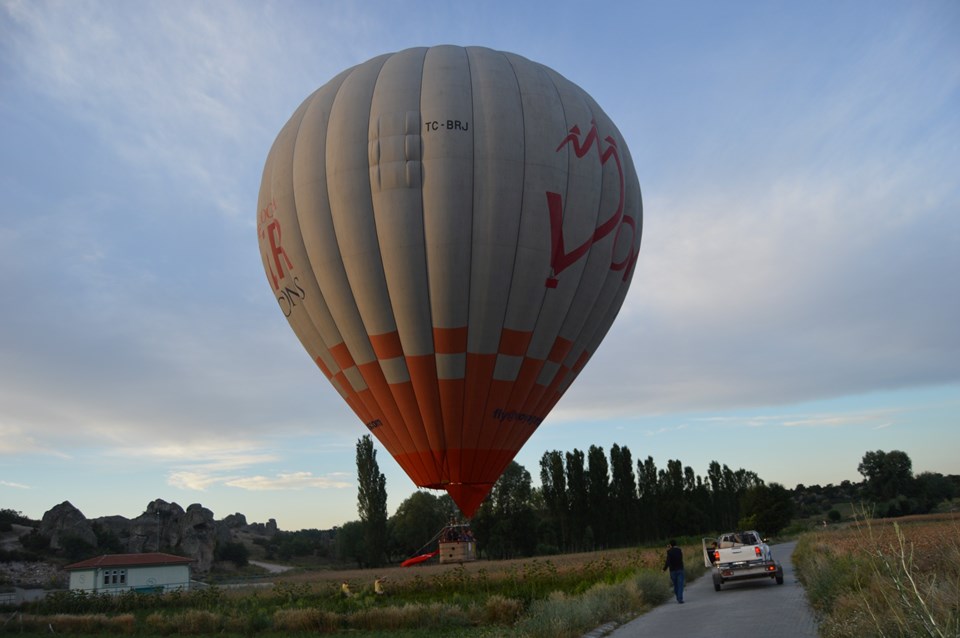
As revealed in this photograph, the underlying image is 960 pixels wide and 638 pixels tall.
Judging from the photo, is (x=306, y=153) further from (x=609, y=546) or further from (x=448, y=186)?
(x=609, y=546)

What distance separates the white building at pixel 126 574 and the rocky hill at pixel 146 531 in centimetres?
3336

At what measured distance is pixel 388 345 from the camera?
18.2 m

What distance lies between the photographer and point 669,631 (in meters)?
11.7

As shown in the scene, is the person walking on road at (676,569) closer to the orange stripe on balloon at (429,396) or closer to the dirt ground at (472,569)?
the orange stripe on balloon at (429,396)

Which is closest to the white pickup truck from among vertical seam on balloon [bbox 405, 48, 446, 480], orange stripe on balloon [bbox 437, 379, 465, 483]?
orange stripe on balloon [bbox 437, 379, 465, 483]

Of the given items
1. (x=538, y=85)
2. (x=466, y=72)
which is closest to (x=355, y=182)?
(x=466, y=72)

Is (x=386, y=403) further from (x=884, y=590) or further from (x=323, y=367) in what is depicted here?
(x=884, y=590)

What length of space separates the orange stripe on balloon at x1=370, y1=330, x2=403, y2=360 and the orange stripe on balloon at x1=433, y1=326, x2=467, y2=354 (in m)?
0.98

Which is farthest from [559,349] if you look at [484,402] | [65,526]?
[65,526]

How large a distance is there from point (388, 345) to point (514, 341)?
10.1 feet

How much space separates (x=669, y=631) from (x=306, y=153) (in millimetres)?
13898

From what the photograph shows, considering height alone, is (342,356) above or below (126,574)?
above

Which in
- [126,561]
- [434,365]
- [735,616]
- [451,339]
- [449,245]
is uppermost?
[449,245]

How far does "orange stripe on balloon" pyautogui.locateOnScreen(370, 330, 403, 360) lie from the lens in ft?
59.7
